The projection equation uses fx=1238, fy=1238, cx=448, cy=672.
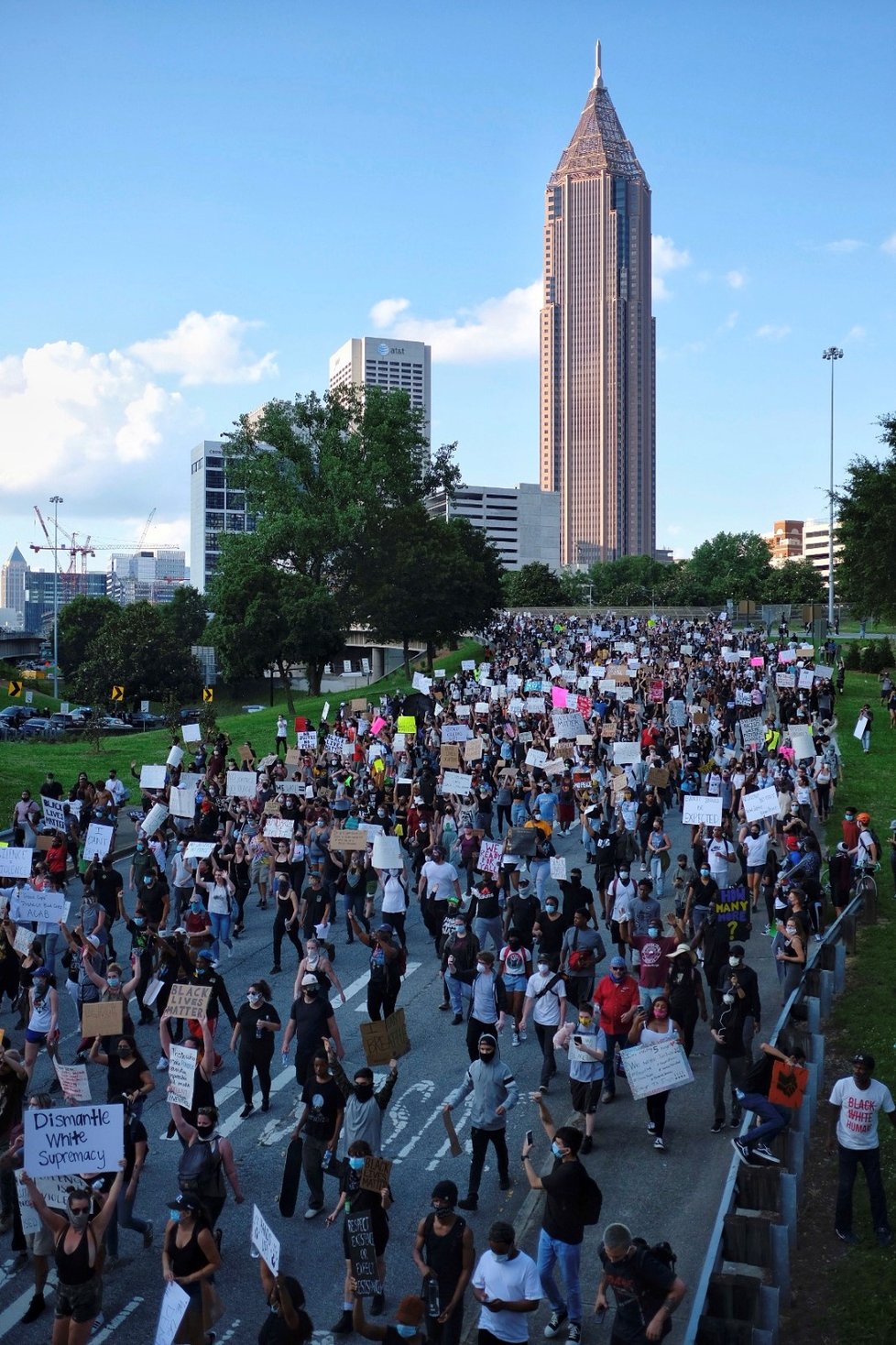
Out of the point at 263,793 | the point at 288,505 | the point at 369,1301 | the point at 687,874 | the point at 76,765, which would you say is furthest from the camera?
the point at 288,505

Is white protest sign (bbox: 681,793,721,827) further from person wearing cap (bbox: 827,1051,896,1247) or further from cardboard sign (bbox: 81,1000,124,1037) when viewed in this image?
cardboard sign (bbox: 81,1000,124,1037)

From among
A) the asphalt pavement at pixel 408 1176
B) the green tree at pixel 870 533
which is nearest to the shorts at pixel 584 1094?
the asphalt pavement at pixel 408 1176

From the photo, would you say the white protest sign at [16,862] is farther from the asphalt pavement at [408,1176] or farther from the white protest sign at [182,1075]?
the white protest sign at [182,1075]

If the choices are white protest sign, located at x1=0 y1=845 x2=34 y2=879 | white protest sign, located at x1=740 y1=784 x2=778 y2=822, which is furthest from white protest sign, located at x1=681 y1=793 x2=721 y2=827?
white protest sign, located at x1=0 y1=845 x2=34 y2=879

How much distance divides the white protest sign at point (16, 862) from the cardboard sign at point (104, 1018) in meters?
5.78

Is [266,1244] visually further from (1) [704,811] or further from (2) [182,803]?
(2) [182,803]

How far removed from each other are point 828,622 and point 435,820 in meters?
52.8

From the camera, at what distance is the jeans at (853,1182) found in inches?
370

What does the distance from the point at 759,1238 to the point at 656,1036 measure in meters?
2.55

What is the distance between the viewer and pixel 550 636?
72750mm

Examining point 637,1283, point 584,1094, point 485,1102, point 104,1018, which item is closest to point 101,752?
point 104,1018

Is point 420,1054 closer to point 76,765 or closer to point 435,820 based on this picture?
point 435,820

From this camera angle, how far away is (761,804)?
59.3ft

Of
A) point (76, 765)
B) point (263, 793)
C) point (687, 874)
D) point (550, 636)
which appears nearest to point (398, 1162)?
point (687, 874)
